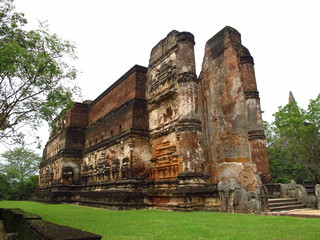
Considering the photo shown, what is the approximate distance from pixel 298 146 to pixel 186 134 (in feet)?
44.3

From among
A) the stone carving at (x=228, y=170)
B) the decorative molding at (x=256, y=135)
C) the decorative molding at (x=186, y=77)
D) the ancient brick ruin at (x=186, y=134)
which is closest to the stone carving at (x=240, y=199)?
the ancient brick ruin at (x=186, y=134)

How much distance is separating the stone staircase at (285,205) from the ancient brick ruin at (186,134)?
2.94 feet

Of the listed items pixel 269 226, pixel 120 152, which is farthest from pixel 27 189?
pixel 269 226

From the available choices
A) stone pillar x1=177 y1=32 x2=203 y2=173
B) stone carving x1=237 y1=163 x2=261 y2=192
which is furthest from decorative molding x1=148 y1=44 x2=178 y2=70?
stone carving x1=237 y1=163 x2=261 y2=192

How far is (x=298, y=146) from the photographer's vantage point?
67.0ft

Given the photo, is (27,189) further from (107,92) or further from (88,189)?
(107,92)

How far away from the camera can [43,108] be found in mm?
10148

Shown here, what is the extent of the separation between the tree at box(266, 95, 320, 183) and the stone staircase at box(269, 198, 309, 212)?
32.3 ft

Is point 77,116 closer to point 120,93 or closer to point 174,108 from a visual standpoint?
point 120,93

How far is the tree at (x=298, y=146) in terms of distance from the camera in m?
19.4

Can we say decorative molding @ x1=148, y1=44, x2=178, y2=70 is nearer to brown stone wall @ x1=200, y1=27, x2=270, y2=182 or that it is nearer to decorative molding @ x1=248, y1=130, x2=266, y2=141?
brown stone wall @ x1=200, y1=27, x2=270, y2=182

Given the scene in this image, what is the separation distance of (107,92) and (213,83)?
25.7ft

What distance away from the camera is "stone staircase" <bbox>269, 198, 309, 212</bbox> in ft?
31.7

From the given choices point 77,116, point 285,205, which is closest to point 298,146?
point 285,205
